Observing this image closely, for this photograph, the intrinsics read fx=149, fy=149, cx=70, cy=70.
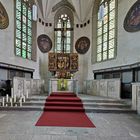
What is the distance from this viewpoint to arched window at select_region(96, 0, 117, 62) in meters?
8.83

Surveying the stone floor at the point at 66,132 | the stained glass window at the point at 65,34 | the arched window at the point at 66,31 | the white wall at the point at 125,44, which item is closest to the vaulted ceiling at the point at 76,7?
the arched window at the point at 66,31

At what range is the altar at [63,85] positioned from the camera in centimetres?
872

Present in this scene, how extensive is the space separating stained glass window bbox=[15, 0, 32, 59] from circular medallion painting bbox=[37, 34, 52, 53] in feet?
3.02

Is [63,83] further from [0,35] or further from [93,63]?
[0,35]

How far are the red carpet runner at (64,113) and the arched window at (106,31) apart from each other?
4.32 m

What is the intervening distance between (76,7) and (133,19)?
216 inches

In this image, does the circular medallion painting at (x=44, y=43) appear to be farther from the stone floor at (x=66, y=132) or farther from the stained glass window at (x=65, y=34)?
the stone floor at (x=66, y=132)

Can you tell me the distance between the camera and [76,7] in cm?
1132

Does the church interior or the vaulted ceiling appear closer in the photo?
the church interior

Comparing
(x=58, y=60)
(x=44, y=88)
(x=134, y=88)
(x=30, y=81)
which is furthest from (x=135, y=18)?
(x=44, y=88)

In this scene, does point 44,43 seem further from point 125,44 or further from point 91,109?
point 91,109

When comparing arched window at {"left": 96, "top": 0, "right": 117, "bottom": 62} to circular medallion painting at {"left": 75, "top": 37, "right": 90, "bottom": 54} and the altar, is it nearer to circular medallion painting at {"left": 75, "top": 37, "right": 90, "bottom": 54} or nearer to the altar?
circular medallion painting at {"left": 75, "top": 37, "right": 90, "bottom": 54}

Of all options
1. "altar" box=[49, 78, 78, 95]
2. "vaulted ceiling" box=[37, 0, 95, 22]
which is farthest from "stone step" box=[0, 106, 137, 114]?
"vaulted ceiling" box=[37, 0, 95, 22]

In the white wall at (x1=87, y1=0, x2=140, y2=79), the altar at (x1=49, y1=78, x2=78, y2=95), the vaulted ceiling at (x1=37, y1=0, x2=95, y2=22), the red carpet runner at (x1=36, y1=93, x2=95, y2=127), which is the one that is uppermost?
the vaulted ceiling at (x1=37, y1=0, x2=95, y2=22)
